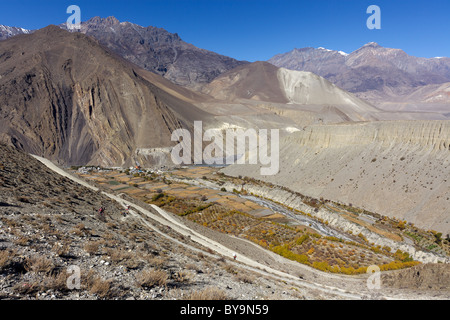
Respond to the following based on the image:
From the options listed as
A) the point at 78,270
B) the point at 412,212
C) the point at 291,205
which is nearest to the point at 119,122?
the point at 291,205

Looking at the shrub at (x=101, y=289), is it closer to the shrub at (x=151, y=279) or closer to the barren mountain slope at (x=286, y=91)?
the shrub at (x=151, y=279)

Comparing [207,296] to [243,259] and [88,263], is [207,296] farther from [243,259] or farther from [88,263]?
[243,259]

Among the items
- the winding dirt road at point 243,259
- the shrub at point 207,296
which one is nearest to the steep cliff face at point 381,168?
the winding dirt road at point 243,259

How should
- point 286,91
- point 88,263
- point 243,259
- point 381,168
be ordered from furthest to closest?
point 286,91, point 381,168, point 243,259, point 88,263

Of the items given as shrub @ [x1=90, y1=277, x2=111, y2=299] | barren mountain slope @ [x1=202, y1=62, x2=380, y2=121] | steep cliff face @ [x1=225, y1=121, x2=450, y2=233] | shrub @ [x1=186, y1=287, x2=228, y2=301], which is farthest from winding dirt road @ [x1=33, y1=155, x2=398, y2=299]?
barren mountain slope @ [x1=202, y1=62, x2=380, y2=121]

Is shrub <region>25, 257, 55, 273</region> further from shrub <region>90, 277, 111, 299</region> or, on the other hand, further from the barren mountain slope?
the barren mountain slope

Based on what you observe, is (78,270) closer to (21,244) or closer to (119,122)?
(21,244)

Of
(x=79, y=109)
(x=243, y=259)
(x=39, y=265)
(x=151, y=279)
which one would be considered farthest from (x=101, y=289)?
(x=79, y=109)
